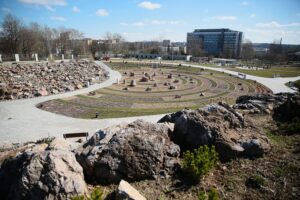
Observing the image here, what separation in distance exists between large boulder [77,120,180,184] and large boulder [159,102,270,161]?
1435mm

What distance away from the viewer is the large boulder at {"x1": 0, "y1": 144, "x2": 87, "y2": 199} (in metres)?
6.95

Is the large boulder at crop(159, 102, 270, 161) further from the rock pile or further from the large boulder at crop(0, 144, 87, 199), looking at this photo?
the rock pile

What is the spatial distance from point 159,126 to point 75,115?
18926mm

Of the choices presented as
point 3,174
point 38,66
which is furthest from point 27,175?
point 38,66

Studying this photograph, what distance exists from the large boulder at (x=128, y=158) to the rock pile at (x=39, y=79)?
30.8 metres

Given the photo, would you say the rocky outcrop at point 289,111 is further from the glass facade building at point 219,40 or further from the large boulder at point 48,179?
the glass facade building at point 219,40

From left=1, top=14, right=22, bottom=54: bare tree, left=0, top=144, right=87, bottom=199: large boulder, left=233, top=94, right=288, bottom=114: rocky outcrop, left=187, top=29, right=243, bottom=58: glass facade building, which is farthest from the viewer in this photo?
left=187, top=29, right=243, bottom=58: glass facade building

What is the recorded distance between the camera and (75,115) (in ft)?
86.8

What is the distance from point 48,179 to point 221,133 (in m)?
7.25

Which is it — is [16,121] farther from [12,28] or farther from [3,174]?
[12,28]

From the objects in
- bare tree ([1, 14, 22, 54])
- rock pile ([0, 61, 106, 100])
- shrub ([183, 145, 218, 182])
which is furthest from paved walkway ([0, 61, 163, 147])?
bare tree ([1, 14, 22, 54])

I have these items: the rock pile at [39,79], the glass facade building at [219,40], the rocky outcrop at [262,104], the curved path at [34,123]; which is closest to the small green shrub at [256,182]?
the rocky outcrop at [262,104]

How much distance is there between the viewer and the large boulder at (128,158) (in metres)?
8.34

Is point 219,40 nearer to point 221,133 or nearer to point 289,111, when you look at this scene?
point 289,111
